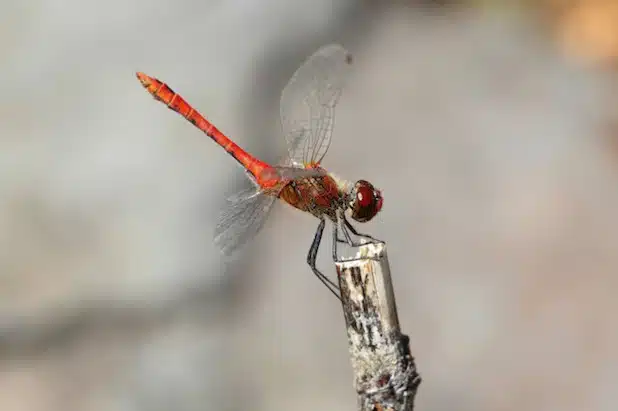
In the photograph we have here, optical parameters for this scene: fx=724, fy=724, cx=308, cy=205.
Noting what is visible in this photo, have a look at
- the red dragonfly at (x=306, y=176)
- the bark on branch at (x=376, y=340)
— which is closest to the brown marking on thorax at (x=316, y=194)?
the red dragonfly at (x=306, y=176)

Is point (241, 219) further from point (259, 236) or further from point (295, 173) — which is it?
point (259, 236)

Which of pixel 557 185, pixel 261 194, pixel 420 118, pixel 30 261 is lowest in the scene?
pixel 261 194

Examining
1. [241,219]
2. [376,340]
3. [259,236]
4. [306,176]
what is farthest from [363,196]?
[259,236]

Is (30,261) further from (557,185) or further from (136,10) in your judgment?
(557,185)

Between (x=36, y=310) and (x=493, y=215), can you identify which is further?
(x=493, y=215)

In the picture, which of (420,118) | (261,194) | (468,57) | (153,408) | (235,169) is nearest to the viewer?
(261,194)

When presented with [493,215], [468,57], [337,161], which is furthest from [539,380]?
[468,57]

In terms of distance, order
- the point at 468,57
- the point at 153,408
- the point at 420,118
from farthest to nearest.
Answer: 1. the point at 468,57
2. the point at 420,118
3. the point at 153,408
